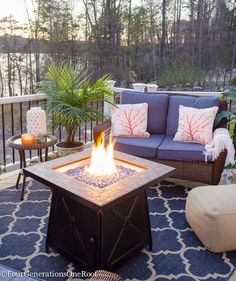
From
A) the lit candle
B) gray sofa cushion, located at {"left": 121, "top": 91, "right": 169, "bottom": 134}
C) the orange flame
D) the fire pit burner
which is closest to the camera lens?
the fire pit burner

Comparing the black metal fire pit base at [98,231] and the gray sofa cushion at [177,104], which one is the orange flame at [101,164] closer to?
the black metal fire pit base at [98,231]

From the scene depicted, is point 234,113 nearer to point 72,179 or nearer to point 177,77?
point 72,179

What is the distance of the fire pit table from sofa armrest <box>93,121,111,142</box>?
113 cm

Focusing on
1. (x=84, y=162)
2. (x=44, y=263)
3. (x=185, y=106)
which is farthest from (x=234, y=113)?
(x=44, y=263)

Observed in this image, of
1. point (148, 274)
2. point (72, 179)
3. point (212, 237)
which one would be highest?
point (72, 179)

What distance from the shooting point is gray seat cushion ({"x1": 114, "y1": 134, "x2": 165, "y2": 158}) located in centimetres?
336

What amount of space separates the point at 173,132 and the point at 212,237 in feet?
5.32

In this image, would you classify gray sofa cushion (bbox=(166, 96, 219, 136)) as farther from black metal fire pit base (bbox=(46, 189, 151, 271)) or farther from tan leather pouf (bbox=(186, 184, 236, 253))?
black metal fire pit base (bbox=(46, 189, 151, 271))

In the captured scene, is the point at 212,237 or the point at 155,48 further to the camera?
the point at 155,48

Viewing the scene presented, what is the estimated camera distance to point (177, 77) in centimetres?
754

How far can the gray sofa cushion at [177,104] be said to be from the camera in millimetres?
3621

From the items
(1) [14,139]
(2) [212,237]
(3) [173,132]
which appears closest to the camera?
(2) [212,237]

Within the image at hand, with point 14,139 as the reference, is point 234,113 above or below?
above

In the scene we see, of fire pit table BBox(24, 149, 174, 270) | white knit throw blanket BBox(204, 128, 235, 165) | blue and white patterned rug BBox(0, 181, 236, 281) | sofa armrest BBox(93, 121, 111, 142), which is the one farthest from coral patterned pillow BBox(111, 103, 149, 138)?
fire pit table BBox(24, 149, 174, 270)
